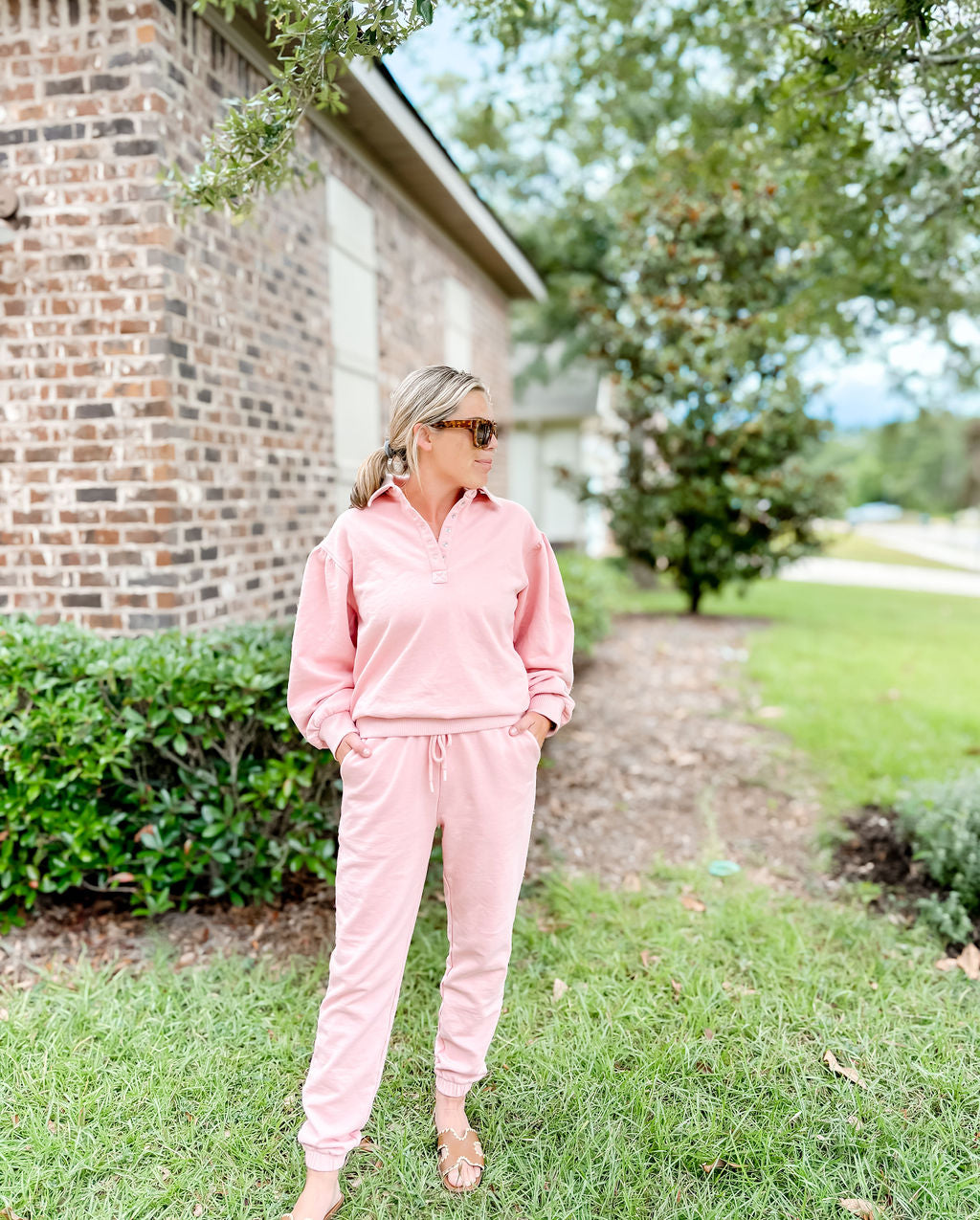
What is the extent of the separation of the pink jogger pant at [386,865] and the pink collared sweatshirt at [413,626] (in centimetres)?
7

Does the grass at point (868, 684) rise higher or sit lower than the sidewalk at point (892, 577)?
higher

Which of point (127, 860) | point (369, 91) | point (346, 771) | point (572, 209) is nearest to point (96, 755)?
point (127, 860)

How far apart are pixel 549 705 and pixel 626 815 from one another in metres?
2.74

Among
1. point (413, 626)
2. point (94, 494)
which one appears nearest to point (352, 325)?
point (94, 494)

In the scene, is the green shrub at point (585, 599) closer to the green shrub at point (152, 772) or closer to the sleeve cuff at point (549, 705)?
the green shrub at point (152, 772)

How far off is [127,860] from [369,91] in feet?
14.2

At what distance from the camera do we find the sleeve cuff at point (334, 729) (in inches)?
83.4

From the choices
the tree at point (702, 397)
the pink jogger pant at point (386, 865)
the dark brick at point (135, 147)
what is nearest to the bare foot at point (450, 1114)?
the pink jogger pant at point (386, 865)

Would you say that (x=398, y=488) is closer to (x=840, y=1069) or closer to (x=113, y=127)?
(x=840, y=1069)

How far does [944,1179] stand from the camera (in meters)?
2.23

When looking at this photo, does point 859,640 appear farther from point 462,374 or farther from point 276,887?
point 462,374

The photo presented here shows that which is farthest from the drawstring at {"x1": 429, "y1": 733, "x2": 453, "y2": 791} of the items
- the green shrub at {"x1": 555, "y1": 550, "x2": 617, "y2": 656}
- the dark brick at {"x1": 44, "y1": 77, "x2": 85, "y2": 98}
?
the green shrub at {"x1": 555, "y1": 550, "x2": 617, "y2": 656}

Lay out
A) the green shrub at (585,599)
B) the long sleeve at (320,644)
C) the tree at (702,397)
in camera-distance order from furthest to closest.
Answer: the tree at (702,397), the green shrub at (585,599), the long sleeve at (320,644)

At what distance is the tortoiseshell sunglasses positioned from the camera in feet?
7.06
